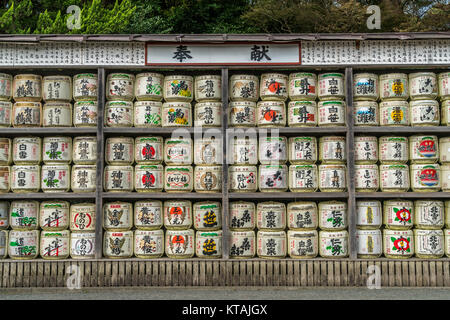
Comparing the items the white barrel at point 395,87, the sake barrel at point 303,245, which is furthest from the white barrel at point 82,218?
the white barrel at point 395,87

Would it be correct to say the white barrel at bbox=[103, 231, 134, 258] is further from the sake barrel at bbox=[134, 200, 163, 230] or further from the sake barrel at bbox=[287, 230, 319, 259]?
the sake barrel at bbox=[287, 230, 319, 259]

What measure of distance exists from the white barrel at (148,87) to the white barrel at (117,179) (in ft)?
3.74

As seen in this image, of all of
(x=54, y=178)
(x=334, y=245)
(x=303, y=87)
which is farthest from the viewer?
(x=303, y=87)

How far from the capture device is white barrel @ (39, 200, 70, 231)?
6.83 meters

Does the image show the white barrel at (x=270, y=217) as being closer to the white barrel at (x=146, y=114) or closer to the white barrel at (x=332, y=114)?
the white barrel at (x=332, y=114)

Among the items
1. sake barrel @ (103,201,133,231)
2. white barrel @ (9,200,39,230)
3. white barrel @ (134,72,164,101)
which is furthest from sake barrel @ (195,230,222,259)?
white barrel @ (9,200,39,230)

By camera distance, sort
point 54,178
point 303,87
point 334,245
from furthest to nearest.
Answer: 1. point 303,87
2. point 54,178
3. point 334,245

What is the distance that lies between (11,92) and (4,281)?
9.37ft

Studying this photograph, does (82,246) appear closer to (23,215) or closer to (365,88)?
(23,215)

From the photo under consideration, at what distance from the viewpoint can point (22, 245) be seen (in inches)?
267

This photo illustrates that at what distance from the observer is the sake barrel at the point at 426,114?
22.5 feet

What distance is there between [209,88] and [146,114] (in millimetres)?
1042

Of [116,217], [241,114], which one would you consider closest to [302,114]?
[241,114]

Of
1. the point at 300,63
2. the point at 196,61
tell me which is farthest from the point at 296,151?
the point at 196,61
